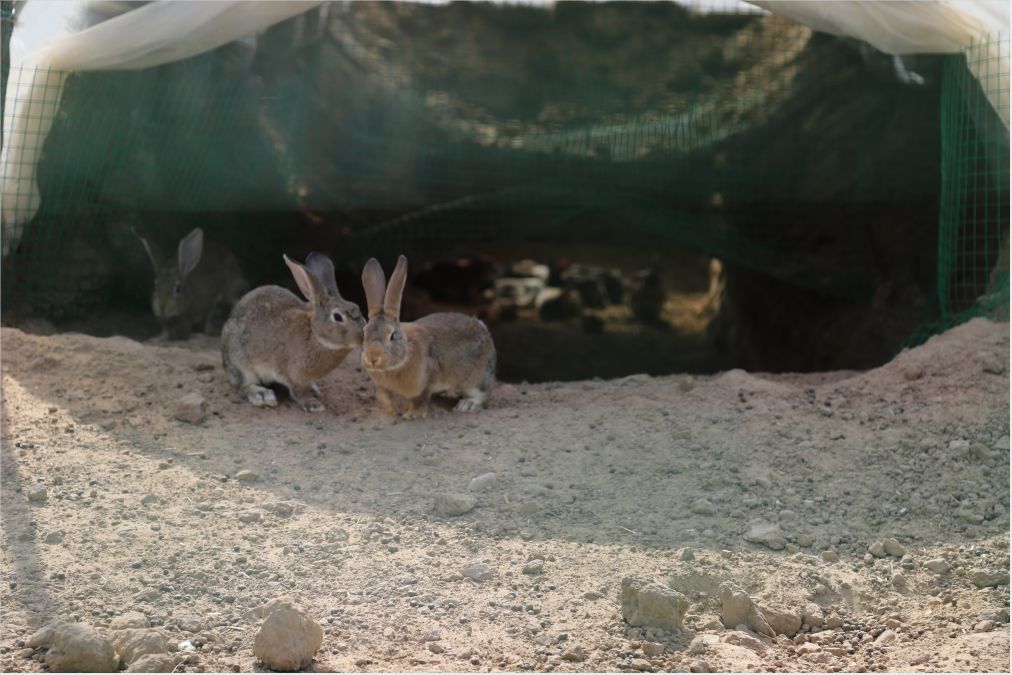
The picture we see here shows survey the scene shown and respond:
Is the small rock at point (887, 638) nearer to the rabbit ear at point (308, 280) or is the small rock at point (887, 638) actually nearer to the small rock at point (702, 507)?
the small rock at point (702, 507)

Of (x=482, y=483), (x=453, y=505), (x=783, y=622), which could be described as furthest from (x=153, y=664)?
(x=783, y=622)

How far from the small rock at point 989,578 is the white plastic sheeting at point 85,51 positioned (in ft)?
15.8

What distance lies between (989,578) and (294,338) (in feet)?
12.1

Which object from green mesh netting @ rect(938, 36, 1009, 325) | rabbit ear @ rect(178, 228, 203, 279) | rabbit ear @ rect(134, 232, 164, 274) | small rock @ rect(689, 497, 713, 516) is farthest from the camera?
rabbit ear @ rect(134, 232, 164, 274)

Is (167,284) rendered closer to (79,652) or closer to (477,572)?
(477,572)

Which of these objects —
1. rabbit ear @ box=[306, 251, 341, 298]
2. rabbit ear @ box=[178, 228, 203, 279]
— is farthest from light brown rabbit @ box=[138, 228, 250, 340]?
rabbit ear @ box=[306, 251, 341, 298]

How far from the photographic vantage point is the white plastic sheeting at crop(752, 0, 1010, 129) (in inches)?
227

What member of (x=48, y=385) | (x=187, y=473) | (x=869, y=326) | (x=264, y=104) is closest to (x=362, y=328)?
(x=187, y=473)

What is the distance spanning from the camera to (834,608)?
3.63 meters

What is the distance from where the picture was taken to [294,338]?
18.7 feet

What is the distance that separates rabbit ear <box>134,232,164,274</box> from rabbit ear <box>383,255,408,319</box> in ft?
7.61

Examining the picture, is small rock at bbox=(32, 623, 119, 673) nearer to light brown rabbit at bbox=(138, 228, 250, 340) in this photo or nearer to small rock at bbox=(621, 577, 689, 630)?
small rock at bbox=(621, 577, 689, 630)

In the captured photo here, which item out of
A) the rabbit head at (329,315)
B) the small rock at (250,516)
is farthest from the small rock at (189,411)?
the small rock at (250,516)

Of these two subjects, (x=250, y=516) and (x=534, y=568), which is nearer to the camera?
(x=534, y=568)
